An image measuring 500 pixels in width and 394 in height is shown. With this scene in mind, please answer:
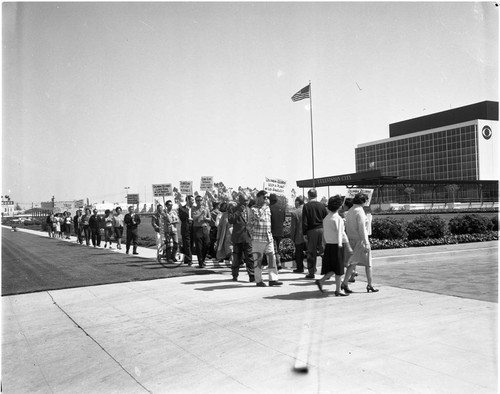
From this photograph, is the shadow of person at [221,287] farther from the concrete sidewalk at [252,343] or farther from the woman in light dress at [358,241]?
the woman in light dress at [358,241]

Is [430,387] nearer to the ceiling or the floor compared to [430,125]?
nearer to the floor

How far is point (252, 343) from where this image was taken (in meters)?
5.23

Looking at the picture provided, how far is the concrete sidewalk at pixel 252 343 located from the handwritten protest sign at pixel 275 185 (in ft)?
16.9

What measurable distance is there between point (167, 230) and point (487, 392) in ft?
33.9

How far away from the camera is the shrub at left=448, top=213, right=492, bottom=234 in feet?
61.6

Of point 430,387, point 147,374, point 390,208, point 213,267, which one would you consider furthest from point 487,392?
point 390,208

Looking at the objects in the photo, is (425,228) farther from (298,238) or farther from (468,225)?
(298,238)

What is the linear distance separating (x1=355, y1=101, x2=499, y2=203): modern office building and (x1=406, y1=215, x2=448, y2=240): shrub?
50.1m

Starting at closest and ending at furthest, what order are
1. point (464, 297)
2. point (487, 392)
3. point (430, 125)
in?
point (487, 392)
point (464, 297)
point (430, 125)

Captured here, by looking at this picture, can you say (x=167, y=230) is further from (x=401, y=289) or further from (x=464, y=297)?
(x=464, y=297)

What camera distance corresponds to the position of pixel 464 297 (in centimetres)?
729

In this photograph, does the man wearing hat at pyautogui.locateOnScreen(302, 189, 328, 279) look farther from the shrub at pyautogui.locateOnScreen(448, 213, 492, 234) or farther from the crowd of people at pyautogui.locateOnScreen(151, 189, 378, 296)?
the shrub at pyautogui.locateOnScreen(448, 213, 492, 234)

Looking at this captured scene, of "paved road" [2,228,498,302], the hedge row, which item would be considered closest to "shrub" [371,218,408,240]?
the hedge row

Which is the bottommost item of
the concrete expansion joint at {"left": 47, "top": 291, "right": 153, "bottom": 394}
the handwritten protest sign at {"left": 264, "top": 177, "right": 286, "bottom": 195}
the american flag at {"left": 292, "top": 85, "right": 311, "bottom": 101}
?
the concrete expansion joint at {"left": 47, "top": 291, "right": 153, "bottom": 394}
